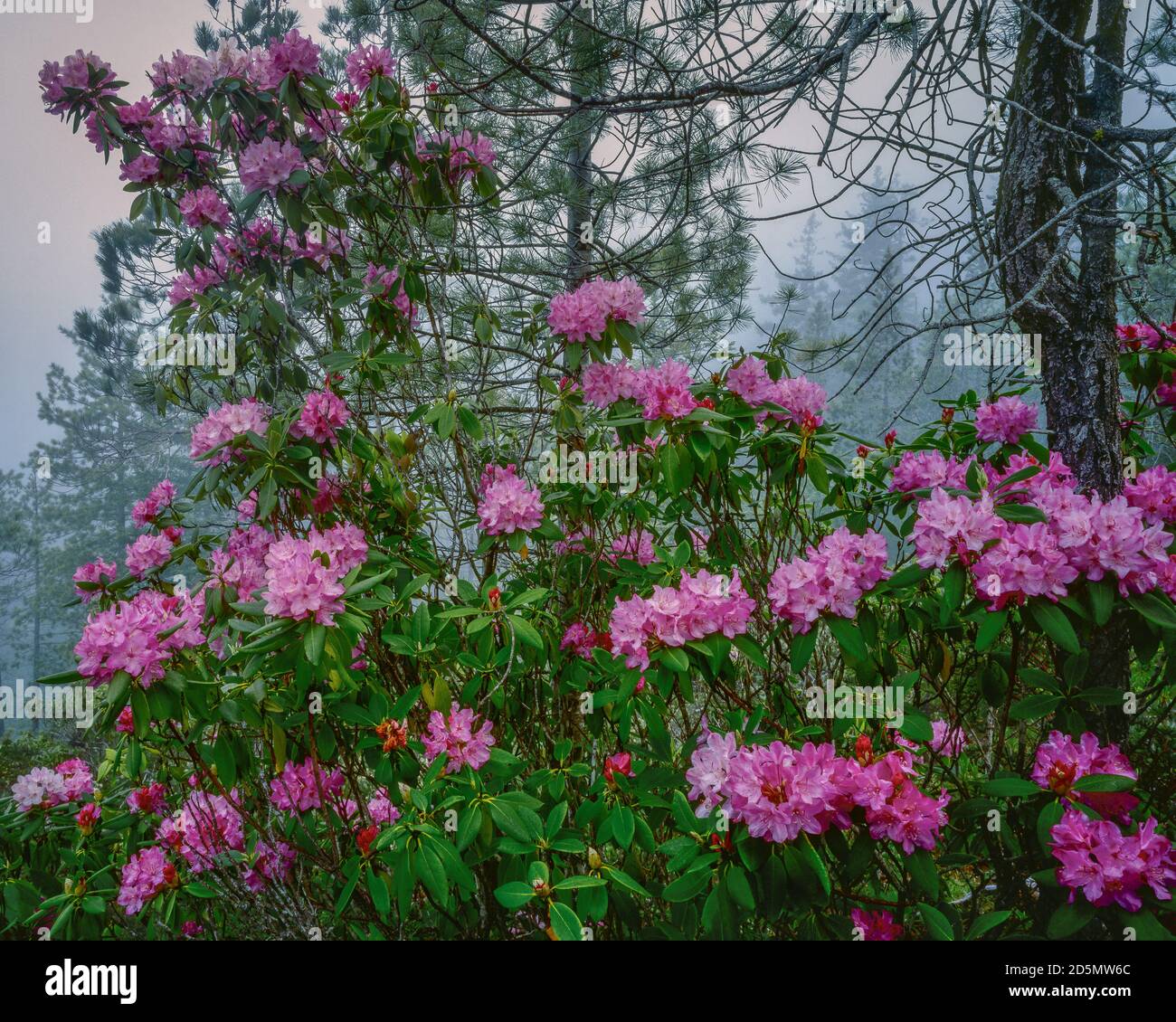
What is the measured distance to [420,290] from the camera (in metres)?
1.66

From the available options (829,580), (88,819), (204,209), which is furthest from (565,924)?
(204,209)

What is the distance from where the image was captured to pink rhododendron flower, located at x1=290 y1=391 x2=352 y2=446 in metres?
1.47

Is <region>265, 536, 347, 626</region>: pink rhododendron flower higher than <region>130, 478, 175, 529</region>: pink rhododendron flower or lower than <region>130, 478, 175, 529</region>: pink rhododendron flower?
lower

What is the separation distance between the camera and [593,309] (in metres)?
1.57

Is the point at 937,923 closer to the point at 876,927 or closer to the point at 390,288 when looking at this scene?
the point at 876,927

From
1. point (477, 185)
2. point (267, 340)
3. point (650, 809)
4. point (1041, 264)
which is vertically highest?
point (477, 185)

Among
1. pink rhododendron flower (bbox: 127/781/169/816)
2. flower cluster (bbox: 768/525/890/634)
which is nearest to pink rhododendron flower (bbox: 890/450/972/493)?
flower cluster (bbox: 768/525/890/634)

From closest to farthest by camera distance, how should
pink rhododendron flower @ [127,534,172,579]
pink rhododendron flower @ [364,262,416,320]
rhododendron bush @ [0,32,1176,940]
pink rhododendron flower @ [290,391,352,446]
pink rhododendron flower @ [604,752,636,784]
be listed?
rhododendron bush @ [0,32,1176,940], pink rhododendron flower @ [604,752,636,784], pink rhododendron flower @ [290,391,352,446], pink rhododendron flower @ [127,534,172,579], pink rhododendron flower @ [364,262,416,320]

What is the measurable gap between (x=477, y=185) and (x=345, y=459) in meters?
0.78

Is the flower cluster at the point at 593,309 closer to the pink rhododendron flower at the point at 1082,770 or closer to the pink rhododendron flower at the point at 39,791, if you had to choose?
the pink rhododendron flower at the point at 1082,770

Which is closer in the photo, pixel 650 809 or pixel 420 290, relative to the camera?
pixel 650 809

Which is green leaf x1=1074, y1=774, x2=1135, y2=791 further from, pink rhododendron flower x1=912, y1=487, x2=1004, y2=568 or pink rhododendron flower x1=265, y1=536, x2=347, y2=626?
pink rhododendron flower x1=265, y1=536, x2=347, y2=626
